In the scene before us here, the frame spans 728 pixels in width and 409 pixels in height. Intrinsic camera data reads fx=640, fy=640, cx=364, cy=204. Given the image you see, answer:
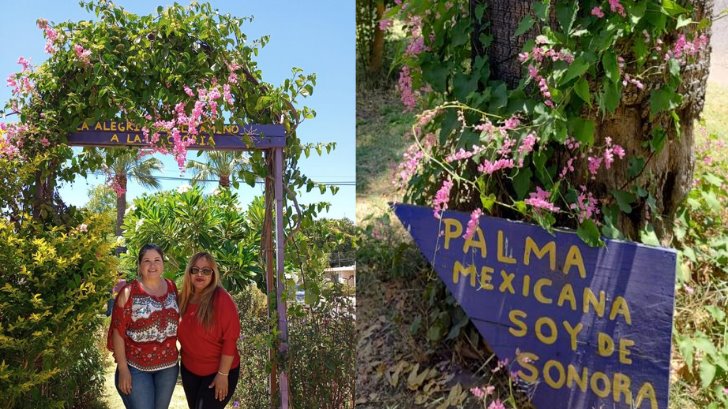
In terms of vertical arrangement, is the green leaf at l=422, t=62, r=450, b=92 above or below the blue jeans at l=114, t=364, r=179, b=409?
above

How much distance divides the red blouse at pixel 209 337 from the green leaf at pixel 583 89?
1.74 meters

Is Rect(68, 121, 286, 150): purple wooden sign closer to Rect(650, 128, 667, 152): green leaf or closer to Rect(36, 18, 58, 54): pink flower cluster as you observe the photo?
Rect(36, 18, 58, 54): pink flower cluster

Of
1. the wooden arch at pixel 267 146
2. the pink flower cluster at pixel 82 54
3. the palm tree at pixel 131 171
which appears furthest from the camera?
the palm tree at pixel 131 171

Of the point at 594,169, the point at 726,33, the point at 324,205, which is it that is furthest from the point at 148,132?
the point at 726,33

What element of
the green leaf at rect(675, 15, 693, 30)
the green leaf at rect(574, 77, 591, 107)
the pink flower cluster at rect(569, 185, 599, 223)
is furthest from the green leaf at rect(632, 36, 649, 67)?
the pink flower cluster at rect(569, 185, 599, 223)

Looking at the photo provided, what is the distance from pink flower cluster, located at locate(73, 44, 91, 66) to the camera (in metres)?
2.64

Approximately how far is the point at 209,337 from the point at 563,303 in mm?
1546

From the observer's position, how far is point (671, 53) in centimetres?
200

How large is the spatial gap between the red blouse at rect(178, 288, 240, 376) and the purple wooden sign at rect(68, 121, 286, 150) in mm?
691

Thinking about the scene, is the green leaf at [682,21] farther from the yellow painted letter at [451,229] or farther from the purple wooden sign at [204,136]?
the purple wooden sign at [204,136]

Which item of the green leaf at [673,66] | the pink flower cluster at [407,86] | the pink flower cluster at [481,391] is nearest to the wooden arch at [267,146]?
the pink flower cluster at [407,86]

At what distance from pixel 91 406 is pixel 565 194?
9.45 feet

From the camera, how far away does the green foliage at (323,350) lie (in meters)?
3.23

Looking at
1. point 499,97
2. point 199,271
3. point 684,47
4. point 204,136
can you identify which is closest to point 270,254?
point 199,271
